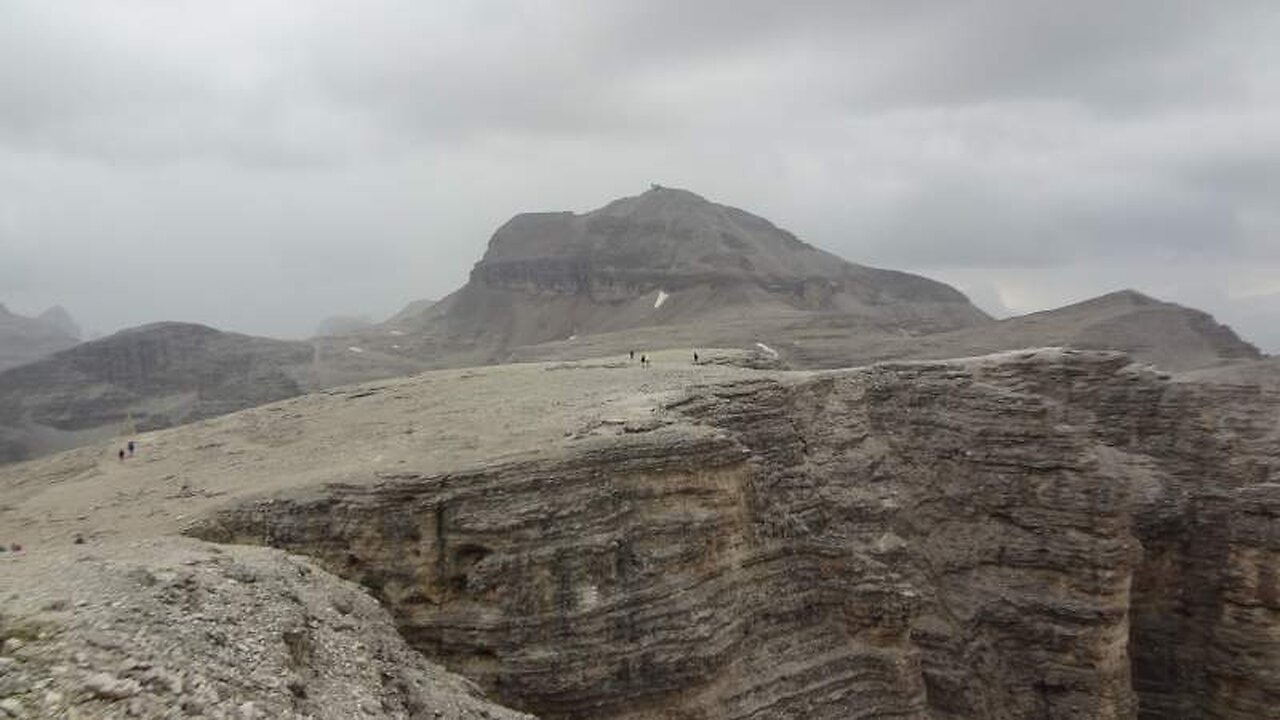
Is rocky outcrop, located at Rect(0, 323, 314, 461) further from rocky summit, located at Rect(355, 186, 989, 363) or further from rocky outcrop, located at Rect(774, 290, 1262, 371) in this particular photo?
rocky outcrop, located at Rect(774, 290, 1262, 371)

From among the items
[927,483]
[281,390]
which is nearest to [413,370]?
[281,390]

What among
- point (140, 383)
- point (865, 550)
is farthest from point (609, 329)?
point (865, 550)

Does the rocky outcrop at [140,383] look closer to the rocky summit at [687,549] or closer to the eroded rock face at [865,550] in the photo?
the rocky summit at [687,549]

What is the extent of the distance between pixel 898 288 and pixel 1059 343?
66488 mm

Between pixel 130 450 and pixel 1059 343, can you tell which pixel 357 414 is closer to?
pixel 130 450

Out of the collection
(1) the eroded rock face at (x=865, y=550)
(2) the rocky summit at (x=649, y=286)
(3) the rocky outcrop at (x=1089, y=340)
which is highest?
(2) the rocky summit at (x=649, y=286)

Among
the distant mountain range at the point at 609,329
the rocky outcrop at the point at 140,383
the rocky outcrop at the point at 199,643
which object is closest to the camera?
the rocky outcrop at the point at 199,643

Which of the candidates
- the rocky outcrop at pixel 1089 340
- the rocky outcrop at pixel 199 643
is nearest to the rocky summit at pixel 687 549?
the rocky outcrop at pixel 199 643

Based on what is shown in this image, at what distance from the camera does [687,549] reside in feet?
65.2

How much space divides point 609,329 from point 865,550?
88.7 metres

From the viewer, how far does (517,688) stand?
17.6 meters

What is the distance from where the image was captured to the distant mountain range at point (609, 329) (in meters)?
79.6

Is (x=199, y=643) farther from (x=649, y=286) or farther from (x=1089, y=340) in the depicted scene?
(x=649, y=286)

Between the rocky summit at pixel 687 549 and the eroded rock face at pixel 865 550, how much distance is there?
0.08 meters
